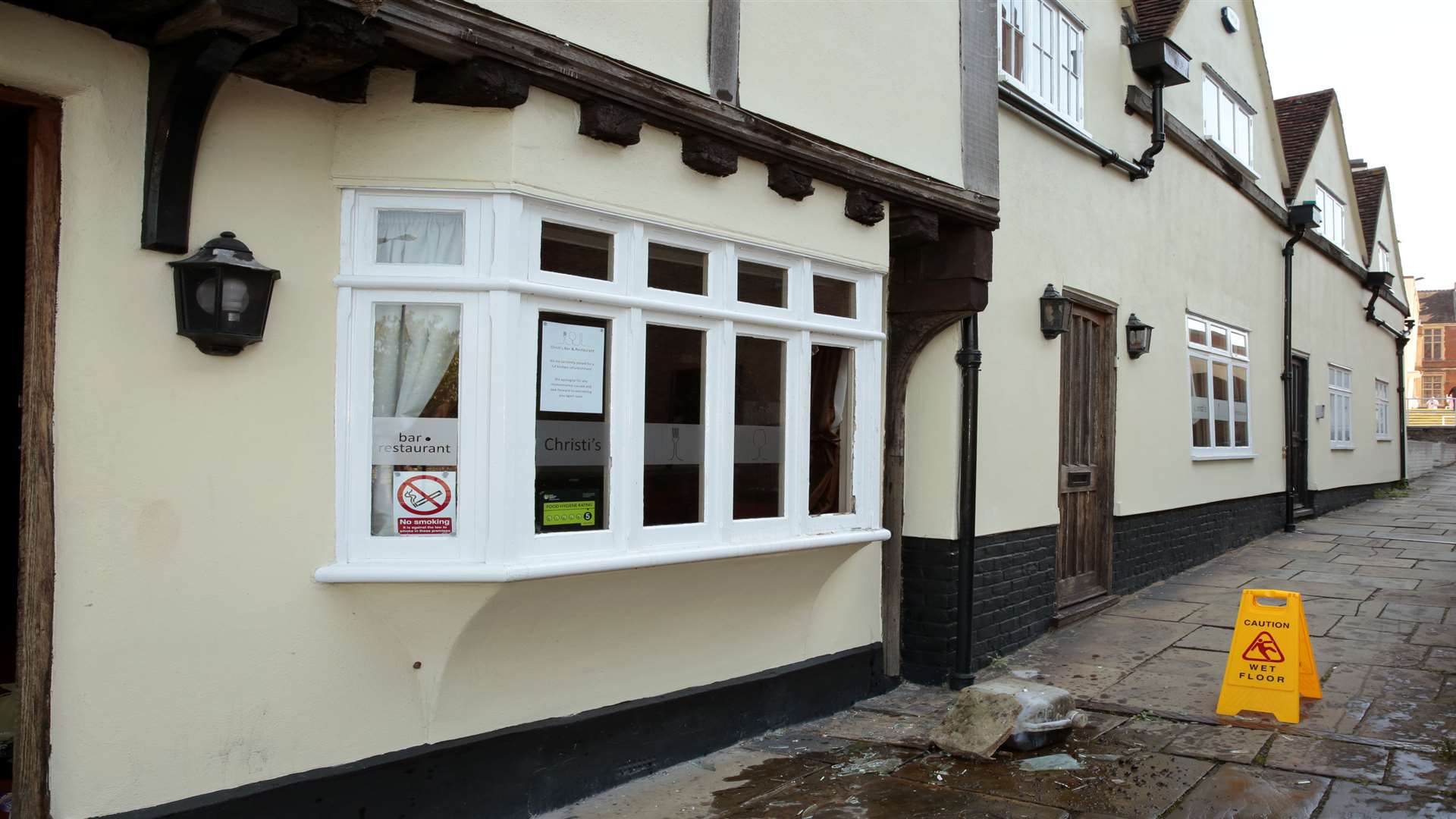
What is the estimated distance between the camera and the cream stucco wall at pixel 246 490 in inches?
140

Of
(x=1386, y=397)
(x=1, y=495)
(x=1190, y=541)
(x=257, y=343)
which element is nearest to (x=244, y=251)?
(x=257, y=343)

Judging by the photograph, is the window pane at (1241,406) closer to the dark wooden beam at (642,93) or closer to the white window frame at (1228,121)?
the white window frame at (1228,121)

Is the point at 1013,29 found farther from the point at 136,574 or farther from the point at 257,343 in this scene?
Answer: the point at 136,574

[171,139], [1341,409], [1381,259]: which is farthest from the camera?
[1381,259]

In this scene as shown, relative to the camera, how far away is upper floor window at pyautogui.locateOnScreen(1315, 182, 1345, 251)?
16.4 meters

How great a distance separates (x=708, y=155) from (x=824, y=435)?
1811 millimetres

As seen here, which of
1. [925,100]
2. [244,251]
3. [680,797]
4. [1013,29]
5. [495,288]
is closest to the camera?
[244,251]

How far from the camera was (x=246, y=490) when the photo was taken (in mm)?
3932

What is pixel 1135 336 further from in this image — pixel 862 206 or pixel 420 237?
pixel 420 237

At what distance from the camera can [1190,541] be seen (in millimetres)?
11148

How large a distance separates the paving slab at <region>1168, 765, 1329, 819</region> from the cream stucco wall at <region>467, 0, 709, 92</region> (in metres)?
3.86

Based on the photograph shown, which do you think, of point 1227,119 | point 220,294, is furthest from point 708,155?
point 1227,119

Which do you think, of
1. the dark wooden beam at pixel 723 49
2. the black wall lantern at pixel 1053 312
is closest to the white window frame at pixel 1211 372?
the black wall lantern at pixel 1053 312

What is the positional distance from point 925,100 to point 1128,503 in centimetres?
469
